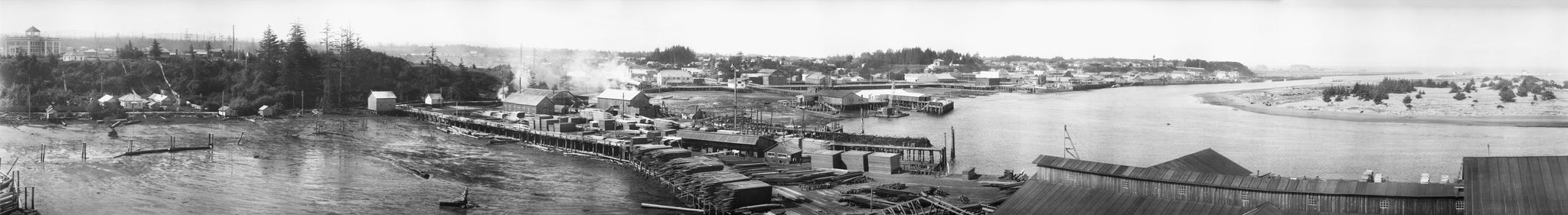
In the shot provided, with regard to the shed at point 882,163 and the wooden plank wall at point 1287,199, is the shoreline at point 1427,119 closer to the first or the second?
the shed at point 882,163

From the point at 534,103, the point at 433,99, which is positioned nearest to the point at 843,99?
the point at 534,103

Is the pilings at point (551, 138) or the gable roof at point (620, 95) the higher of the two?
the gable roof at point (620, 95)

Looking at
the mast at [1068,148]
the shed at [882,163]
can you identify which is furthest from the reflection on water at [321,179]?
the mast at [1068,148]

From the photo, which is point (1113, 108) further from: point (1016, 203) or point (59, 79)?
point (59, 79)

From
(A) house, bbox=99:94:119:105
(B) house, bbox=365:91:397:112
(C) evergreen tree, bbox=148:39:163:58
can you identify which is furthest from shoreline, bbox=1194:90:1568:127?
(C) evergreen tree, bbox=148:39:163:58

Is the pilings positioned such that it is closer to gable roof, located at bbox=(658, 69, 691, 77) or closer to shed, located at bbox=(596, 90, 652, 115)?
shed, located at bbox=(596, 90, 652, 115)

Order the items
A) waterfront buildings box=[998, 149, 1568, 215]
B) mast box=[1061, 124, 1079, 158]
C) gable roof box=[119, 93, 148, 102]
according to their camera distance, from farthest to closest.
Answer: gable roof box=[119, 93, 148, 102]
mast box=[1061, 124, 1079, 158]
waterfront buildings box=[998, 149, 1568, 215]
